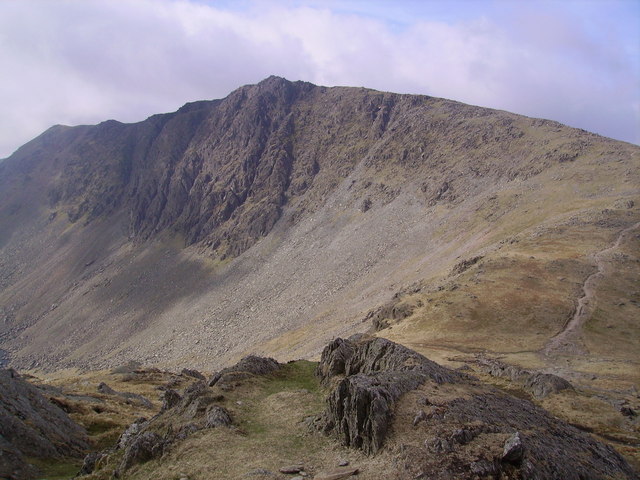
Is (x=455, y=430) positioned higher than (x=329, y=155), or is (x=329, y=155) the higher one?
(x=329, y=155)

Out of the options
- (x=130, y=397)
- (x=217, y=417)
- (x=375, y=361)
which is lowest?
(x=130, y=397)

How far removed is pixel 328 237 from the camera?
12506 cm

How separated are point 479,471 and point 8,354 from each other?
16320 centimetres

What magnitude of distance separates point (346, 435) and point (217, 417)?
6503 millimetres

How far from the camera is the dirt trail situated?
44.3 m

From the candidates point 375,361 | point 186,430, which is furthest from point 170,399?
point 375,361

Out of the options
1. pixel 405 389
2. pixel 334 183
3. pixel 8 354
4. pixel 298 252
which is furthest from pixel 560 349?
pixel 8 354

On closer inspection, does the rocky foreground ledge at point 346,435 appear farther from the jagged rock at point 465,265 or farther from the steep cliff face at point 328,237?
the jagged rock at point 465,265

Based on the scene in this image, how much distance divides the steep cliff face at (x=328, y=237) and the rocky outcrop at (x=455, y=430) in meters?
26.4

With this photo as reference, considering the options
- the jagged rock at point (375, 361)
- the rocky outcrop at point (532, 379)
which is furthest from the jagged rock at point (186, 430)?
the rocky outcrop at point (532, 379)

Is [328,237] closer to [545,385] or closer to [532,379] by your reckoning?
[532,379]

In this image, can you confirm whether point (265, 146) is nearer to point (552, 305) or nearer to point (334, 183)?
point (334, 183)

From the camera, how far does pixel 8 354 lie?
458 ft

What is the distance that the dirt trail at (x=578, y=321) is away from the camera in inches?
1746
